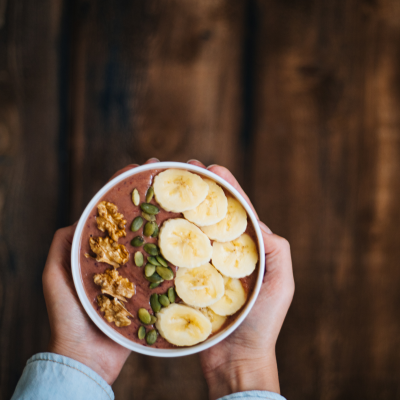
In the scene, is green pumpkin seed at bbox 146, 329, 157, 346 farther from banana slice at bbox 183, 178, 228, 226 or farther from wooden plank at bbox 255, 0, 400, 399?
wooden plank at bbox 255, 0, 400, 399

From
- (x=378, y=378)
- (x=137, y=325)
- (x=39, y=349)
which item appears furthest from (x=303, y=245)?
(x=39, y=349)

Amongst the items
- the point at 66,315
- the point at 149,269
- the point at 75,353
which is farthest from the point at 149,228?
the point at 75,353

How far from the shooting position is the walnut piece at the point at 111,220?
1.13 meters

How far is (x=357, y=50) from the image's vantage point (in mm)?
1852

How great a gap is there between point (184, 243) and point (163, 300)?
200mm

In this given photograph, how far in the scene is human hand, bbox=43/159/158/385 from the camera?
4.22 feet

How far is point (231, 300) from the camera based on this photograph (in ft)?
3.93

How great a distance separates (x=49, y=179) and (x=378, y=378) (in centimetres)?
200

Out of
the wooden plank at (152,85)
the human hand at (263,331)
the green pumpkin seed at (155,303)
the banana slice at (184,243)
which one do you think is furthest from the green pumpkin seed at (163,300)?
the wooden plank at (152,85)

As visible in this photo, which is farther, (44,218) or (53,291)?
(44,218)

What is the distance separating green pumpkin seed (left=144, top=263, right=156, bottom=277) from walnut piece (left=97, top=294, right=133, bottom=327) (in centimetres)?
13

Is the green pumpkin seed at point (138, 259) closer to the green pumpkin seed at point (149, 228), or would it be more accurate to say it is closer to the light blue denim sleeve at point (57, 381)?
the green pumpkin seed at point (149, 228)

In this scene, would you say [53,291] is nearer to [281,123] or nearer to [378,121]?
A: [281,123]

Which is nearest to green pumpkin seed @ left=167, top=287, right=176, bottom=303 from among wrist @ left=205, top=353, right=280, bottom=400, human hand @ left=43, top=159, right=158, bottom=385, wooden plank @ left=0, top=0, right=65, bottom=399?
human hand @ left=43, top=159, right=158, bottom=385
